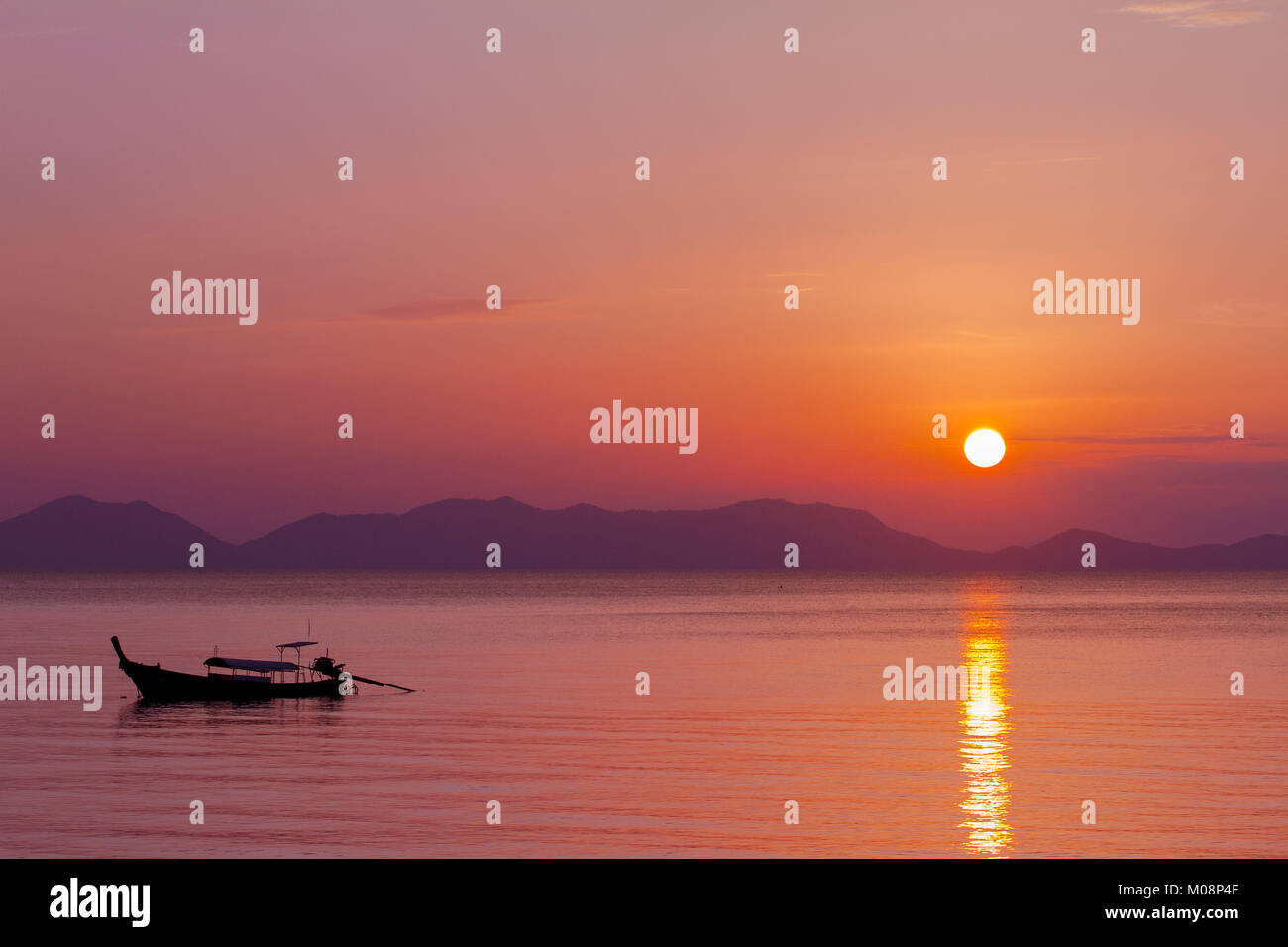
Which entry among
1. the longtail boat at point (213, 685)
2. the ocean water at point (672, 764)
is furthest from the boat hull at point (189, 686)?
the ocean water at point (672, 764)

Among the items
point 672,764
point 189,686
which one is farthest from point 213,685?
point 672,764

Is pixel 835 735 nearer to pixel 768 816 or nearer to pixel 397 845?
pixel 768 816

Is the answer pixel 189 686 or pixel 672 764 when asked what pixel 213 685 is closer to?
pixel 189 686

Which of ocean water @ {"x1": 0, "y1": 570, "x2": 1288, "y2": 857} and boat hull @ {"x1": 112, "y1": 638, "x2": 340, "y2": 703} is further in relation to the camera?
boat hull @ {"x1": 112, "y1": 638, "x2": 340, "y2": 703}

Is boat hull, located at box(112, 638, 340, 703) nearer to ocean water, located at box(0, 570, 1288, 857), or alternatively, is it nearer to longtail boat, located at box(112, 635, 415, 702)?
Result: longtail boat, located at box(112, 635, 415, 702)

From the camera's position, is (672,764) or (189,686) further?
(189,686)

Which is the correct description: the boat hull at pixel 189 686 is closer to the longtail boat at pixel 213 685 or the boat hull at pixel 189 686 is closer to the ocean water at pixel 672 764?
the longtail boat at pixel 213 685

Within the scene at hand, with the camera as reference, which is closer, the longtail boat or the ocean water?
the ocean water

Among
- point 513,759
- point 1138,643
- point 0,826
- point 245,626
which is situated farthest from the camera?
point 245,626

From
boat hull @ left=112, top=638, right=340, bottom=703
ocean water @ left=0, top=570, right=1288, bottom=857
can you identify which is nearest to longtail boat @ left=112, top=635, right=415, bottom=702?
boat hull @ left=112, top=638, right=340, bottom=703

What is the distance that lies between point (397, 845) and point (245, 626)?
138m

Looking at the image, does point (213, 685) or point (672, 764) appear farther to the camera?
point (213, 685)

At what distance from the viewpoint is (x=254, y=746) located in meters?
57.0
